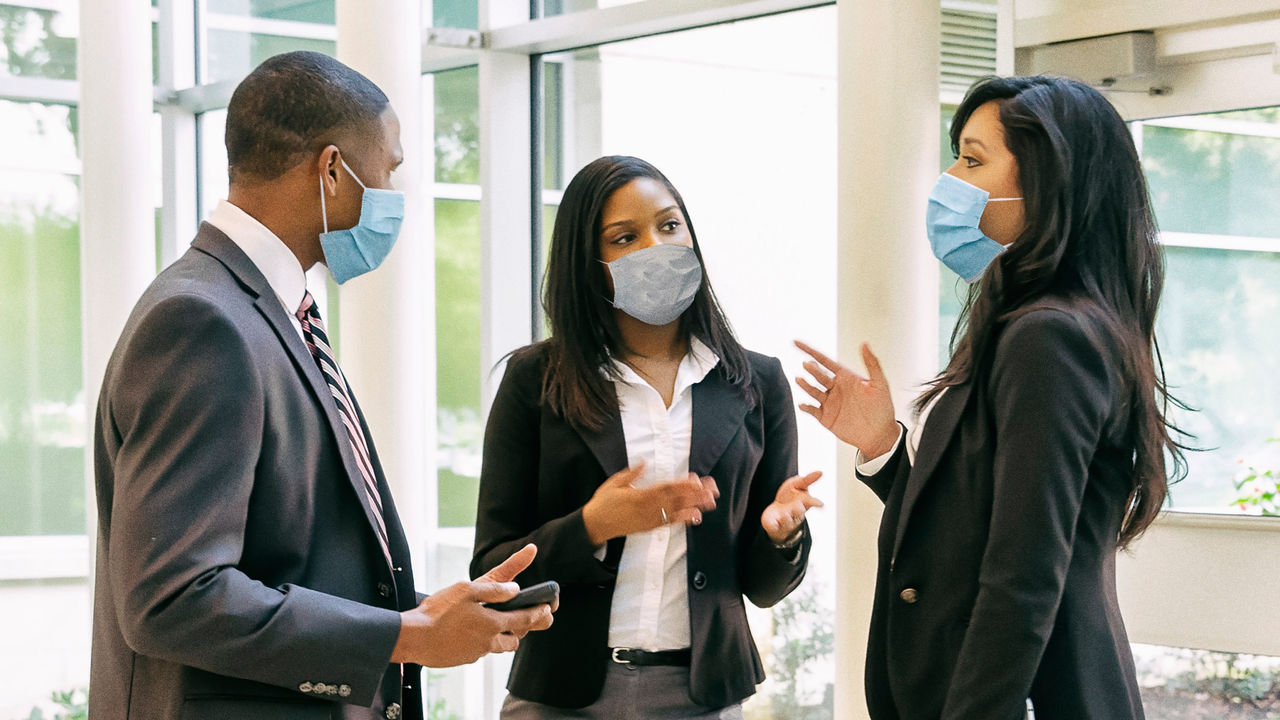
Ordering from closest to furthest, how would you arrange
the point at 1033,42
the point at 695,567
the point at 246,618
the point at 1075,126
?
the point at 246,618 → the point at 1075,126 → the point at 695,567 → the point at 1033,42

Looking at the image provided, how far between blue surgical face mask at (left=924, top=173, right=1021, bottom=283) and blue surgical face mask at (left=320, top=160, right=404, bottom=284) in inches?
33.8

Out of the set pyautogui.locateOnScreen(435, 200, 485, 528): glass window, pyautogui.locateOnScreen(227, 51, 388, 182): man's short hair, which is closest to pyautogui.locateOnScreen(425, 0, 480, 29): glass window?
pyautogui.locateOnScreen(435, 200, 485, 528): glass window

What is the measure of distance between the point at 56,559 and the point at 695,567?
431cm

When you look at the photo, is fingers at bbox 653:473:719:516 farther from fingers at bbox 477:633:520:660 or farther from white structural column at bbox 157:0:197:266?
white structural column at bbox 157:0:197:266

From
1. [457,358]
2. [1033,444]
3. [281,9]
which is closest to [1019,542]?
[1033,444]

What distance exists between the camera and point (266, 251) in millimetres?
1757

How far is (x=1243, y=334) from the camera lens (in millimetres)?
2957

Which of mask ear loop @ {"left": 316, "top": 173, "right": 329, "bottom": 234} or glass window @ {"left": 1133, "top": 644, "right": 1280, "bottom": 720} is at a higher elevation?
mask ear loop @ {"left": 316, "top": 173, "right": 329, "bottom": 234}

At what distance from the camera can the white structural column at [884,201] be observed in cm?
294

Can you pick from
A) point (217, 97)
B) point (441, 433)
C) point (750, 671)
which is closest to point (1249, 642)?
point (750, 671)

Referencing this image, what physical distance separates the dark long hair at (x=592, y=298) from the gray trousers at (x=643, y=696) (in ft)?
1.78

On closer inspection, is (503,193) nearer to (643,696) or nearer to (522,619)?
(643,696)

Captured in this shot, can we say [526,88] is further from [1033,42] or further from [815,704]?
[815,704]

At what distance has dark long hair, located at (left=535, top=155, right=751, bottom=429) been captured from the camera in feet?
7.88
